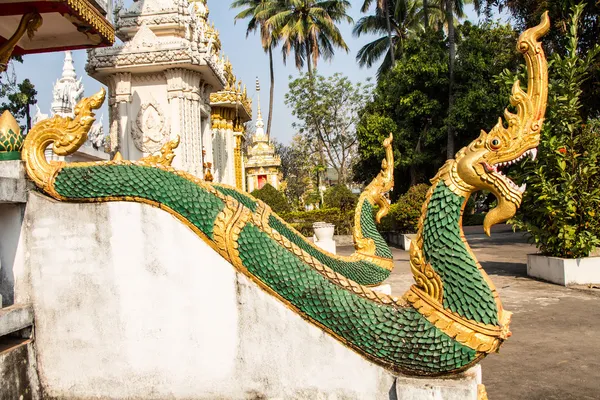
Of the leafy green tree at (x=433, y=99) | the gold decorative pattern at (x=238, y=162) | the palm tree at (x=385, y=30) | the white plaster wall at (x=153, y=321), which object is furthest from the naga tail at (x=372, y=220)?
the palm tree at (x=385, y=30)

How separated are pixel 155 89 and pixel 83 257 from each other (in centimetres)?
879

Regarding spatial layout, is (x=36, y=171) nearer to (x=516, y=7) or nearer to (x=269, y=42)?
(x=516, y=7)

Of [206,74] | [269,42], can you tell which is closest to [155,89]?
[206,74]

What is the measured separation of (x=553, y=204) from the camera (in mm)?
8742

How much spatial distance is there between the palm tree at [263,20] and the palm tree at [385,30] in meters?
6.12

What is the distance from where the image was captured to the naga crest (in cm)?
286

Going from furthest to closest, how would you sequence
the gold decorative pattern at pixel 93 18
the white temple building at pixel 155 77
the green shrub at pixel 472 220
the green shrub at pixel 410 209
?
the green shrub at pixel 472 220 < the green shrub at pixel 410 209 < the white temple building at pixel 155 77 < the gold decorative pattern at pixel 93 18

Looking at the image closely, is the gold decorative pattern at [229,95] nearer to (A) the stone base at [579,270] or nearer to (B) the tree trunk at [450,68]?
(B) the tree trunk at [450,68]

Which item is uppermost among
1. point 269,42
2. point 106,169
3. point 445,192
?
point 269,42

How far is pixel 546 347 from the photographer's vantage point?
196 inches

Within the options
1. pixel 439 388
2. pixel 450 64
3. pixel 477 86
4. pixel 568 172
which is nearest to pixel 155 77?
pixel 568 172

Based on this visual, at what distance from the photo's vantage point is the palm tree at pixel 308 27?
108 feet

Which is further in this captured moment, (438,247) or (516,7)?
(516,7)

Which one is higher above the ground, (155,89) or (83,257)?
(155,89)
